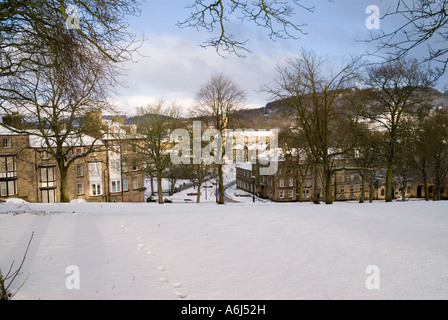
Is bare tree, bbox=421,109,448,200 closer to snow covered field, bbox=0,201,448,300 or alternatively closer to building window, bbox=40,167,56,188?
snow covered field, bbox=0,201,448,300

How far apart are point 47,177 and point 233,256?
111 feet

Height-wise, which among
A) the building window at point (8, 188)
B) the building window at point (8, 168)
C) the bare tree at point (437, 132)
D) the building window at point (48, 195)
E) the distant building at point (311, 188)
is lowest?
the distant building at point (311, 188)

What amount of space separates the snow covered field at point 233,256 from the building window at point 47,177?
88.6 ft

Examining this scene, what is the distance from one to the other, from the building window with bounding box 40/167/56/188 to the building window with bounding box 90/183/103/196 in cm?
440

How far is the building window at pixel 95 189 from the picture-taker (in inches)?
1454

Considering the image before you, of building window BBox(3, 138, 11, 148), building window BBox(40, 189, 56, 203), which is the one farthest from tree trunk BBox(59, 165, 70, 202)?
building window BBox(3, 138, 11, 148)

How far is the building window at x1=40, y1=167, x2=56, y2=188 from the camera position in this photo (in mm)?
33031

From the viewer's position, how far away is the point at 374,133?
21.5m

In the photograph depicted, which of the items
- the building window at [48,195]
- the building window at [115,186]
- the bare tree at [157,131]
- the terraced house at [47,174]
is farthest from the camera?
the building window at [115,186]

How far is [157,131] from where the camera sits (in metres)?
25.7

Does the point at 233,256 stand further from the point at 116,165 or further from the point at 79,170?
the point at 79,170

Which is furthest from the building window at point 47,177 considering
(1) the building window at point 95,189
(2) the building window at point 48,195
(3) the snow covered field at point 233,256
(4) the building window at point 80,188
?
(3) the snow covered field at point 233,256

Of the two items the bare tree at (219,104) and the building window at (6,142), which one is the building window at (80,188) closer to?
the building window at (6,142)

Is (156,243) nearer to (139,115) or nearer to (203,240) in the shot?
(203,240)
